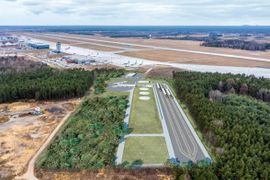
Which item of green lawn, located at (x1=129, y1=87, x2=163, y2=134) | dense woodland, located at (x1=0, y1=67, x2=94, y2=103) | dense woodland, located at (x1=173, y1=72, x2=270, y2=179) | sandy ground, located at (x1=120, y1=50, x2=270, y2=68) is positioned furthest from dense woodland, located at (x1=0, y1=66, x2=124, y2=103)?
sandy ground, located at (x1=120, y1=50, x2=270, y2=68)

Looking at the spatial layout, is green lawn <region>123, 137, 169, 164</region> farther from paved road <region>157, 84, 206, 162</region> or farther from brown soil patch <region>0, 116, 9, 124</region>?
brown soil patch <region>0, 116, 9, 124</region>

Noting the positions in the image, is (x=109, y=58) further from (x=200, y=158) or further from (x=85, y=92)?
(x=200, y=158)

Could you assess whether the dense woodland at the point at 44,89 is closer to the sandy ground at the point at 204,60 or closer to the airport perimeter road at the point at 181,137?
the airport perimeter road at the point at 181,137

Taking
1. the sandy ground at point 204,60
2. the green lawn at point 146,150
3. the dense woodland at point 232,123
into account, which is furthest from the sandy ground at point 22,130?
the sandy ground at point 204,60

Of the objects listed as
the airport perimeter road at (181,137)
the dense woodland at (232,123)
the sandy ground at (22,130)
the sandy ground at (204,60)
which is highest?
the sandy ground at (204,60)

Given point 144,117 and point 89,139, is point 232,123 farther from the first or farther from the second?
point 89,139
